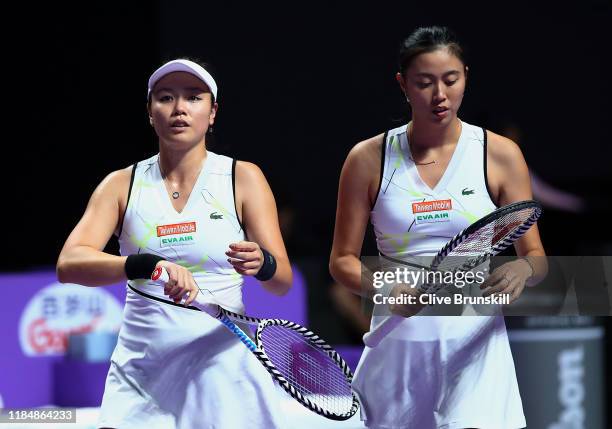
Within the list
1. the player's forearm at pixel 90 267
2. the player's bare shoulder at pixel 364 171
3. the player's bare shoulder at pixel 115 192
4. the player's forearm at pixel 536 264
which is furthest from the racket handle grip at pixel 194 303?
the player's forearm at pixel 536 264

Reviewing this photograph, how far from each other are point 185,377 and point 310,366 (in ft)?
1.22

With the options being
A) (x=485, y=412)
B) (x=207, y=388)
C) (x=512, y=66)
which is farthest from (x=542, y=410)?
(x=512, y=66)

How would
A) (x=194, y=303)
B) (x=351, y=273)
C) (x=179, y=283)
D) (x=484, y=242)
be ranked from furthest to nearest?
(x=351, y=273) < (x=484, y=242) < (x=194, y=303) < (x=179, y=283)

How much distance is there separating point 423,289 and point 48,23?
3.68 meters

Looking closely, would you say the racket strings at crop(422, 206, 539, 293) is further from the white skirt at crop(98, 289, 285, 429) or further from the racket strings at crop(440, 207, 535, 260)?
the white skirt at crop(98, 289, 285, 429)

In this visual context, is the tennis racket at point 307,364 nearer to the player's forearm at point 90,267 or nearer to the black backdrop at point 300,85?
the player's forearm at point 90,267

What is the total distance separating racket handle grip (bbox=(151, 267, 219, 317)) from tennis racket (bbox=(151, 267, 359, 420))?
3 centimetres

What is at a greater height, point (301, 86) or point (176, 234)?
point (301, 86)

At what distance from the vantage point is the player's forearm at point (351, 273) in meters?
3.38

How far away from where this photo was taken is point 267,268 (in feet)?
10.4

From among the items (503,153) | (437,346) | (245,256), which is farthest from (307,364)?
(503,153)

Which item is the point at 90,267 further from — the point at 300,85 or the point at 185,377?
the point at 300,85

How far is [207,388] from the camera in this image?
3.21m

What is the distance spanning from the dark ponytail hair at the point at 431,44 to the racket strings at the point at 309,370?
784 millimetres
